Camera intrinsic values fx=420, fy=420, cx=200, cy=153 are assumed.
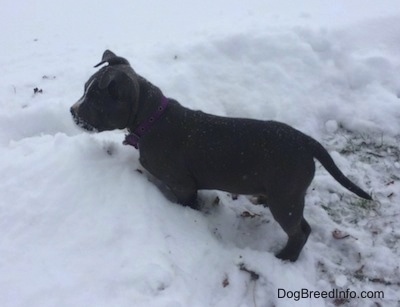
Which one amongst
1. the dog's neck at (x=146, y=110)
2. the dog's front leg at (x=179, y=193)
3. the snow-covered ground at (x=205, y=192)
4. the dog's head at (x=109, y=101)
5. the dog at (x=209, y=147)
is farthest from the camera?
the dog's front leg at (x=179, y=193)

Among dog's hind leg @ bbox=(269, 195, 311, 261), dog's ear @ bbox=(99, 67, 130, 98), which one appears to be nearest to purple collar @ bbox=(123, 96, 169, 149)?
dog's ear @ bbox=(99, 67, 130, 98)

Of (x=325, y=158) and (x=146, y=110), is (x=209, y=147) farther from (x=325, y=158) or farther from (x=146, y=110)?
(x=325, y=158)

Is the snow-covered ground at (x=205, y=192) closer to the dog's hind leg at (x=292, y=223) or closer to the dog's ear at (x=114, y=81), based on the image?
the dog's hind leg at (x=292, y=223)

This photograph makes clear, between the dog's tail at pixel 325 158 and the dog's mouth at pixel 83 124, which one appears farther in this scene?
the dog's mouth at pixel 83 124

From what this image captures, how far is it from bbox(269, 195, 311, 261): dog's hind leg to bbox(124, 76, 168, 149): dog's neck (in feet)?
3.87

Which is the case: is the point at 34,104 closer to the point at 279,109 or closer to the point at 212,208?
the point at 212,208

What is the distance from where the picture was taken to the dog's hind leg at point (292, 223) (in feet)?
10.7

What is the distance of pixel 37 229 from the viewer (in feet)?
10.5

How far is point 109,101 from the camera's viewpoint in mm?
3393

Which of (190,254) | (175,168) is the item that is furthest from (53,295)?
(175,168)

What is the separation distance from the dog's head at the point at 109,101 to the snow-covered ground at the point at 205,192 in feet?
1.29

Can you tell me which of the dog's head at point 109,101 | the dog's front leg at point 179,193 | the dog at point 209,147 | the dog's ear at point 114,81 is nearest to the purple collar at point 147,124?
the dog at point 209,147

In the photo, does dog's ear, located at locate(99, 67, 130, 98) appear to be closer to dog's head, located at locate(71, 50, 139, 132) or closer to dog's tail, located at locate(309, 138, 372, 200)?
dog's head, located at locate(71, 50, 139, 132)

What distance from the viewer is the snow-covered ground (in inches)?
120
